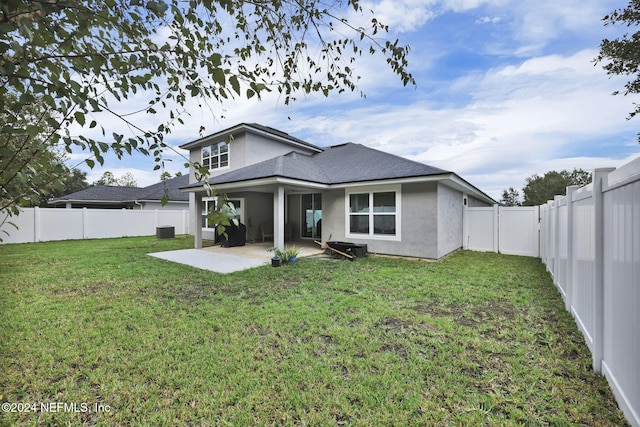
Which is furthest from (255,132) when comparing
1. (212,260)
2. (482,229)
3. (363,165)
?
(482,229)

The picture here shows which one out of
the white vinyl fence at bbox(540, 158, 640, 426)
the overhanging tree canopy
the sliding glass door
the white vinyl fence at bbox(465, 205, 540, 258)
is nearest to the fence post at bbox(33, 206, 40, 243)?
the sliding glass door

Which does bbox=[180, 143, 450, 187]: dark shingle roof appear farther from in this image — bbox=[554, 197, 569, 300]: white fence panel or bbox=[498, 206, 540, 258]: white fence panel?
bbox=[498, 206, 540, 258]: white fence panel

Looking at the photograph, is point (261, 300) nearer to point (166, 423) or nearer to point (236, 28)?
point (166, 423)

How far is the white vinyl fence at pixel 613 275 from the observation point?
208 cm

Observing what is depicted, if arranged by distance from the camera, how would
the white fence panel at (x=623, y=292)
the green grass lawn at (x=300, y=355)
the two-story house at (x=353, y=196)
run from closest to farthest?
1. the white fence panel at (x=623, y=292)
2. the green grass lawn at (x=300, y=355)
3. the two-story house at (x=353, y=196)

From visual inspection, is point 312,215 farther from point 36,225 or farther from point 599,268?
point 36,225

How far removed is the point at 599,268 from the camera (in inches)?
113

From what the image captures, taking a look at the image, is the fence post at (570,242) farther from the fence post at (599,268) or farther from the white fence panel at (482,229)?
the white fence panel at (482,229)

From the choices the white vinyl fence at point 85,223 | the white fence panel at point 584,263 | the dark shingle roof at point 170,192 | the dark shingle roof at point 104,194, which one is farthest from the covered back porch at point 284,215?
the dark shingle roof at point 104,194

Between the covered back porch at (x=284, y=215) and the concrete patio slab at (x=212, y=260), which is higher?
the covered back porch at (x=284, y=215)

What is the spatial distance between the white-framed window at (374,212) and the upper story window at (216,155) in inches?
301

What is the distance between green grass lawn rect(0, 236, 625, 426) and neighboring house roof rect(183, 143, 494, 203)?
13.9 feet

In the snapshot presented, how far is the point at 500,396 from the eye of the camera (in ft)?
8.71

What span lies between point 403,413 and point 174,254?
34.1ft
